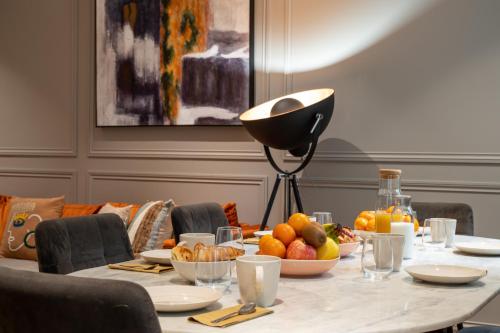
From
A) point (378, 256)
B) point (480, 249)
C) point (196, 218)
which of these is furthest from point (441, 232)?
point (196, 218)

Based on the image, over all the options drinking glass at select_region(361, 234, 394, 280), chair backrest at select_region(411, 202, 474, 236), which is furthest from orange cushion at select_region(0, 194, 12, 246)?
drinking glass at select_region(361, 234, 394, 280)

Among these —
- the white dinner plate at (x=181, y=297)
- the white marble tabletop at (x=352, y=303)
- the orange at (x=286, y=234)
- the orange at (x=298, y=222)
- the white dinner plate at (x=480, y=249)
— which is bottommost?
the white marble tabletop at (x=352, y=303)

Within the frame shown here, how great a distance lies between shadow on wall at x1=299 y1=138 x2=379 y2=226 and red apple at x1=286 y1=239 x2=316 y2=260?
101 inches

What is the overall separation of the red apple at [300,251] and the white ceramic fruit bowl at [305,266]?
0.03 metres

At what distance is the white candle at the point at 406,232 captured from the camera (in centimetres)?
218

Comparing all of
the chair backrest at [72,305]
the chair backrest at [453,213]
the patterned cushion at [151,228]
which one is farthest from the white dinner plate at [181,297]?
the patterned cushion at [151,228]

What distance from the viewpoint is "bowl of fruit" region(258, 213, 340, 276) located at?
1818mm

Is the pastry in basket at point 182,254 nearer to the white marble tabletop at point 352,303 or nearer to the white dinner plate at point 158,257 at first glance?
the white marble tabletop at point 352,303

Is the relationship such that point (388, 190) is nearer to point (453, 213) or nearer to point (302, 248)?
point (302, 248)

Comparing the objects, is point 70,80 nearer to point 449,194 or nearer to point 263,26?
point 263,26

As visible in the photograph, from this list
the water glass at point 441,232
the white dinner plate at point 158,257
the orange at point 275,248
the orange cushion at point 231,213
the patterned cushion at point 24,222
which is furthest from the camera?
the patterned cushion at point 24,222

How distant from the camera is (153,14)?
515 centimetres

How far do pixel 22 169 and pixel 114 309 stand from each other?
5.20 m

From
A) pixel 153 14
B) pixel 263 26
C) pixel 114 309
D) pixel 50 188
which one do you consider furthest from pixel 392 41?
pixel 114 309
